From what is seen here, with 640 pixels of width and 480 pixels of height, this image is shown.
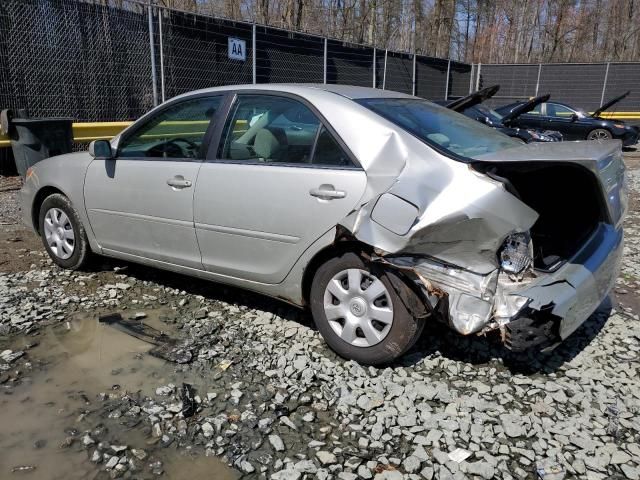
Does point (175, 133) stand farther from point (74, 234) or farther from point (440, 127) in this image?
point (440, 127)

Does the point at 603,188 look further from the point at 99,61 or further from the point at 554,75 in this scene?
the point at 554,75

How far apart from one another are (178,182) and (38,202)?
1891 mm

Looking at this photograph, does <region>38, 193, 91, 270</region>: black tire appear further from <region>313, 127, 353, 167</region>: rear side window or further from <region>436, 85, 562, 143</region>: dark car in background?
<region>436, 85, 562, 143</region>: dark car in background

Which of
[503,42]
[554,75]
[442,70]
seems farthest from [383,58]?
[503,42]

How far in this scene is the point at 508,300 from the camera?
279 centimetres

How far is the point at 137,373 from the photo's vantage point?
321 cm

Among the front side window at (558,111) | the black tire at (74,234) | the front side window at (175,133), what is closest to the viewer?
the front side window at (175,133)

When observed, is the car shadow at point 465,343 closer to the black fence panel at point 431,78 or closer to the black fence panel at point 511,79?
the black fence panel at point 431,78

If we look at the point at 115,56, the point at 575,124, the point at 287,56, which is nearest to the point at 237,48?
the point at 287,56

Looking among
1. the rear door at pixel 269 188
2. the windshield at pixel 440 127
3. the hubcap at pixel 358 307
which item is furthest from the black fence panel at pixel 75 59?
the hubcap at pixel 358 307

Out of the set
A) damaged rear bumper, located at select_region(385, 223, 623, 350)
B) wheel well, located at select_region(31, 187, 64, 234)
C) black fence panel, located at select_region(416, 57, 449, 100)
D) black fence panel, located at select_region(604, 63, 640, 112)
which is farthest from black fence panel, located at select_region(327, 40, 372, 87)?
black fence panel, located at select_region(604, 63, 640, 112)

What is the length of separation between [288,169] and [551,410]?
79.1 inches

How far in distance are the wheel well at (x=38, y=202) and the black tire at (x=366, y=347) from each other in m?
2.72

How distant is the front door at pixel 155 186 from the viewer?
3840 mm
